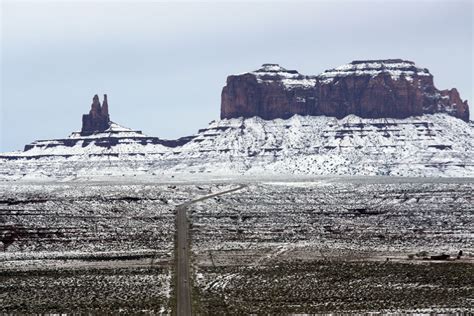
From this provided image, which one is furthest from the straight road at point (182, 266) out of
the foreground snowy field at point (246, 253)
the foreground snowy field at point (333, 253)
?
the foreground snowy field at point (333, 253)

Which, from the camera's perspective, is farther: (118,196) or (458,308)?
(118,196)

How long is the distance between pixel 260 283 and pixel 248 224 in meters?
Answer: 37.6

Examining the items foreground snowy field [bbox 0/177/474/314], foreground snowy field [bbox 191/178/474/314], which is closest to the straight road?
foreground snowy field [bbox 0/177/474/314]

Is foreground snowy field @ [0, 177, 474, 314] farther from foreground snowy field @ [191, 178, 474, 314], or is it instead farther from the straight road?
the straight road

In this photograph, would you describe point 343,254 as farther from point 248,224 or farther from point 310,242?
point 248,224

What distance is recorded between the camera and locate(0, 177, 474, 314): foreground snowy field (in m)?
54.1

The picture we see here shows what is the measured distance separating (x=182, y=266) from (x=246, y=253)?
974 cm

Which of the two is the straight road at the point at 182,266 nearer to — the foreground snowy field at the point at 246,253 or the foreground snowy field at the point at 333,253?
the foreground snowy field at the point at 246,253

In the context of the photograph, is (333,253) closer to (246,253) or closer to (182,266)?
(246,253)

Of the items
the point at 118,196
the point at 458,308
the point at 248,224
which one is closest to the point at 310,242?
the point at 248,224

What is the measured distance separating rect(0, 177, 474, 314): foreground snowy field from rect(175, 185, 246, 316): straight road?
76 cm

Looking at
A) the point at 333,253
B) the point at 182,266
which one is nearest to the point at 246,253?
the point at 333,253

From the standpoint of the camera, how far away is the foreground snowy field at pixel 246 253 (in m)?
54.1

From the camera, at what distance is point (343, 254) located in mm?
73750
